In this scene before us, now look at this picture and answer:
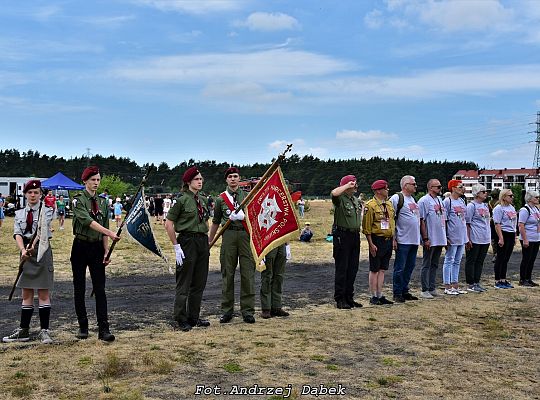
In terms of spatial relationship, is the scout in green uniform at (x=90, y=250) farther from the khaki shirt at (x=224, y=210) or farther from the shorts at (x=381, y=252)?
the shorts at (x=381, y=252)

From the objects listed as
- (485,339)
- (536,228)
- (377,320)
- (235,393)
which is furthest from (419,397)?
(536,228)

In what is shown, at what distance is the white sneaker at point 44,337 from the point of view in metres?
6.59

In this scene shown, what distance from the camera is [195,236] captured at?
749cm

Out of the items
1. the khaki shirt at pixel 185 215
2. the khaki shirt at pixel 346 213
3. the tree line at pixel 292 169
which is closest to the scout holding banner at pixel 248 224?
the khaki shirt at pixel 185 215

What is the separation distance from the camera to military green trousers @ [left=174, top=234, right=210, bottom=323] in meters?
7.44

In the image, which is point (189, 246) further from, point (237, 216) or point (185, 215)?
point (237, 216)

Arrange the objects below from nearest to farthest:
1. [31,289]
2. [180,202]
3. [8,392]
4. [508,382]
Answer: [8,392] < [508,382] < [31,289] < [180,202]

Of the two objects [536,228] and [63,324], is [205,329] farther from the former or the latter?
[536,228]

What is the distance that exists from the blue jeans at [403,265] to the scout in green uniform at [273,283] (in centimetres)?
220

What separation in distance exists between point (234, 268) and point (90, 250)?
2.06m

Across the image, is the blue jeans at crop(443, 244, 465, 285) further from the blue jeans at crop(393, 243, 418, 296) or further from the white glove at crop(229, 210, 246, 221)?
the white glove at crop(229, 210, 246, 221)

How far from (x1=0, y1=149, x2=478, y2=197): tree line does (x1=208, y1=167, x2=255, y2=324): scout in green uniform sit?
3809 inches

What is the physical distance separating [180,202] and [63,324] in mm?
2306

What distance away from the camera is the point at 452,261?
10.7 m
